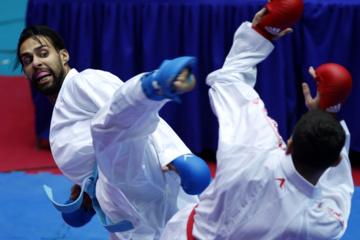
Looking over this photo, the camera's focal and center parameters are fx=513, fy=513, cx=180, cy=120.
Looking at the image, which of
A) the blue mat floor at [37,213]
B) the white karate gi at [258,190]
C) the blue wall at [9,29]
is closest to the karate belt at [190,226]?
the white karate gi at [258,190]

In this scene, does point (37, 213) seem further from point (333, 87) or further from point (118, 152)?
point (333, 87)

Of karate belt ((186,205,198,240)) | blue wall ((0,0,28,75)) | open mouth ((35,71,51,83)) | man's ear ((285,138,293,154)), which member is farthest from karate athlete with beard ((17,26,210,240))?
blue wall ((0,0,28,75))

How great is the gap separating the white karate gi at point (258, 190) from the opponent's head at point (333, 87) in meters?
0.12

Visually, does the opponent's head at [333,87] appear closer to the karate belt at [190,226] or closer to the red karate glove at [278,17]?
the red karate glove at [278,17]

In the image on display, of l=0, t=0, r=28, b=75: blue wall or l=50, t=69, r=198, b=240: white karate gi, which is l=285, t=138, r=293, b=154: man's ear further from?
l=0, t=0, r=28, b=75: blue wall

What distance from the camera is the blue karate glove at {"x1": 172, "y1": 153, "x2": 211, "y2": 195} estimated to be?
1.43 metres

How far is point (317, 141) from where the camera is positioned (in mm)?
1092

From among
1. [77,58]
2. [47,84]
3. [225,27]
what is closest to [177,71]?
[47,84]

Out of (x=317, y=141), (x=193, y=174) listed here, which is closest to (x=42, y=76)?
(x=193, y=174)

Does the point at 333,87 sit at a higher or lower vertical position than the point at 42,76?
higher

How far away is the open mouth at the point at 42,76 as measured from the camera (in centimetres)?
187

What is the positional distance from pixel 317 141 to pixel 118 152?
531 millimetres

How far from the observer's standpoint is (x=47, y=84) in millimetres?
1874

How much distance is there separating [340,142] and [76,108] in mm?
871
